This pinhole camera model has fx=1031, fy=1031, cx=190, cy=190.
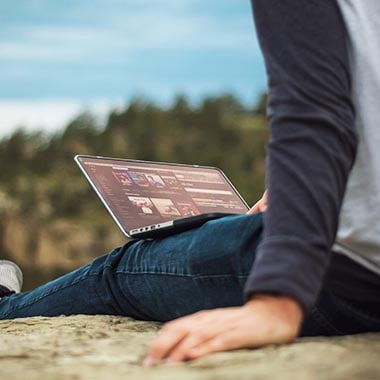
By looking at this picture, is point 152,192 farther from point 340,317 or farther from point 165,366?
point 165,366

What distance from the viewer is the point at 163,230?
170 centimetres

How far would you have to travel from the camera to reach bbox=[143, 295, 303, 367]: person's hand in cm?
120

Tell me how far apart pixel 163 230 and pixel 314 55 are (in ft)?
1.71

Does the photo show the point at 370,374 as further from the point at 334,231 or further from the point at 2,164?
the point at 2,164

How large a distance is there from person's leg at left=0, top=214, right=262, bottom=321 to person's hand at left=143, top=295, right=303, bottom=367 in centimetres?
29

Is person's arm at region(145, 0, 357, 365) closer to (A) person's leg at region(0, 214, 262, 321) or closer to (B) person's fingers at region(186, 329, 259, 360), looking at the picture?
(B) person's fingers at region(186, 329, 259, 360)

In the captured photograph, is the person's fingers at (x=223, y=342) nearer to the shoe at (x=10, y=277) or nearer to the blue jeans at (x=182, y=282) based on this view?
the blue jeans at (x=182, y=282)

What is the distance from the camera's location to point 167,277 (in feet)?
5.45

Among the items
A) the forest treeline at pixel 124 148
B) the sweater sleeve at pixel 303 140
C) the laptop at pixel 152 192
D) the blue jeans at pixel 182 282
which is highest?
the sweater sleeve at pixel 303 140

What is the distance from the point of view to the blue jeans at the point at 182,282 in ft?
4.95

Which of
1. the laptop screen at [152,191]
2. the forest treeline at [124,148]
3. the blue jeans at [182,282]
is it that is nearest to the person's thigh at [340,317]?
the blue jeans at [182,282]

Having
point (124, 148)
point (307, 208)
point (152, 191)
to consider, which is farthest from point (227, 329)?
point (124, 148)

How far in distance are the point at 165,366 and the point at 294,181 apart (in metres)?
0.27

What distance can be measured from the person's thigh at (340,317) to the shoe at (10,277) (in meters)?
0.97
